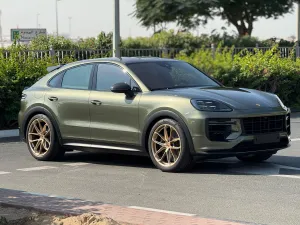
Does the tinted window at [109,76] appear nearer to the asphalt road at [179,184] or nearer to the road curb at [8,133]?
the asphalt road at [179,184]

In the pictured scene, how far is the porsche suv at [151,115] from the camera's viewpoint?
861 cm

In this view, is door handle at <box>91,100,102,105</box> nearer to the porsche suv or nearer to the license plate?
the porsche suv

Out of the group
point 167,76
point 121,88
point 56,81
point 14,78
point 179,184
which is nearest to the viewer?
point 179,184

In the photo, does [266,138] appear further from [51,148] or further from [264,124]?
[51,148]

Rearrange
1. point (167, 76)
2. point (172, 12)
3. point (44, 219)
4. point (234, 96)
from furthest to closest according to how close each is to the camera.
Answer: point (172, 12)
point (167, 76)
point (234, 96)
point (44, 219)

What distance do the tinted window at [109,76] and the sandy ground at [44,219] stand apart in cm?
359

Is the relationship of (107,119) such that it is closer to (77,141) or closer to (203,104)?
(77,141)

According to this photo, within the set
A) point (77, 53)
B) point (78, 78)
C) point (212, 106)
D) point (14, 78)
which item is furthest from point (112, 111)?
point (77, 53)

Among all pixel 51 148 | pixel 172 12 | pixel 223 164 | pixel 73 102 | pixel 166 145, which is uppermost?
pixel 172 12

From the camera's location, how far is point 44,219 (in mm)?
6117

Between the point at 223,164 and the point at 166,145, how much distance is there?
1.20 metres

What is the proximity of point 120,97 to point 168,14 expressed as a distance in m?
39.5

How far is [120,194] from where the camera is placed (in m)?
7.67

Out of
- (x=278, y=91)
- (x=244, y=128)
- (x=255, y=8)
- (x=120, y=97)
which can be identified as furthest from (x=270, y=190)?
(x=255, y=8)
